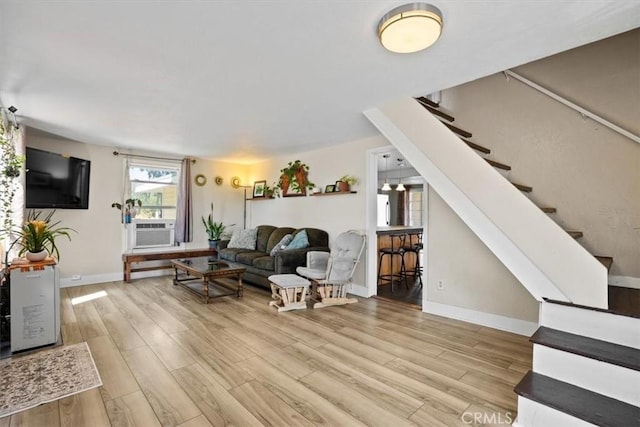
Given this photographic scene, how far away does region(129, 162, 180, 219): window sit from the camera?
555 cm

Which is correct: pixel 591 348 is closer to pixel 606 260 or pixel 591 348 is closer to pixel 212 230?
pixel 606 260

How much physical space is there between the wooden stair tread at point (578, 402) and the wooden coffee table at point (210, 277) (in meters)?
3.49

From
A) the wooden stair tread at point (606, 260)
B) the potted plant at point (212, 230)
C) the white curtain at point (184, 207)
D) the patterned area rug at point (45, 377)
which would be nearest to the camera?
the patterned area rug at point (45, 377)

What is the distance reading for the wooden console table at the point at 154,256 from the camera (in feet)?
16.8

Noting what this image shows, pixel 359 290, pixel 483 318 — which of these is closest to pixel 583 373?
pixel 483 318

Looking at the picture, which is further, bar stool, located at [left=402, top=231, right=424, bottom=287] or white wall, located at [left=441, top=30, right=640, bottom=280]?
bar stool, located at [left=402, top=231, right=424, bottom=287]

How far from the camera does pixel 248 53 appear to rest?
214 cm

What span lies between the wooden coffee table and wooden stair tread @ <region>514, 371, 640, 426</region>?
11.5ft

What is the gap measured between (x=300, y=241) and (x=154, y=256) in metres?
2.74

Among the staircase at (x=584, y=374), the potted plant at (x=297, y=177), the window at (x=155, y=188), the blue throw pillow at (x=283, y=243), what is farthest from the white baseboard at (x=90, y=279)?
the staircase at (x=584, y=374)

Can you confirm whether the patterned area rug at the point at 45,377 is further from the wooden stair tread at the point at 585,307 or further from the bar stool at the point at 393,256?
the bar stool at the point at 393,256

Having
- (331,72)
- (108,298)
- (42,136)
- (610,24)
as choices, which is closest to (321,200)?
(331,72)

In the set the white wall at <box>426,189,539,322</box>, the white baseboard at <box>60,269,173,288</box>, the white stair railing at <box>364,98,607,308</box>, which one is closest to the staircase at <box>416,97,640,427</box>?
the white stair railing at <box>364,98,607,308</box>

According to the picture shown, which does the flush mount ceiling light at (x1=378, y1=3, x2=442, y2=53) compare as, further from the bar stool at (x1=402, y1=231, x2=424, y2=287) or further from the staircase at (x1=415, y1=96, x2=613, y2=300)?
the bar stool at (x1=402, y1=231, x2=424, y2=287)
